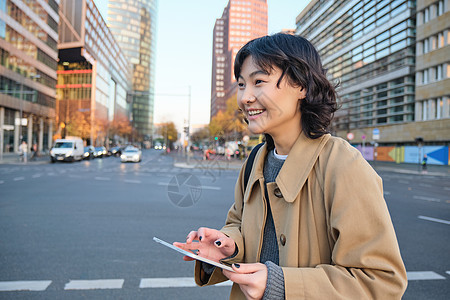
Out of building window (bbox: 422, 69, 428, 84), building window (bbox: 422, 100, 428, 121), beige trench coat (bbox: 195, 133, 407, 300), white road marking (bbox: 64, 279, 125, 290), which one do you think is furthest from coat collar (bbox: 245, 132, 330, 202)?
building window (bbox: 422, 69, 428, 84)

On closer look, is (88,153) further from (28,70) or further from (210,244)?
(210,244)

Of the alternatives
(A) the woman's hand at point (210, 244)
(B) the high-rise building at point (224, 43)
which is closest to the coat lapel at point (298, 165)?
(A) the woman's hand at point (210, 244)

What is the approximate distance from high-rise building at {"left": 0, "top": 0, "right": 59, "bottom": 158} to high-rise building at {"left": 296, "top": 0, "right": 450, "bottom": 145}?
35.0m

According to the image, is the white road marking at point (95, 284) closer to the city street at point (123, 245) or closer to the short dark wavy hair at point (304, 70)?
the city street at point (123, 245)

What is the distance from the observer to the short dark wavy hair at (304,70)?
129cm

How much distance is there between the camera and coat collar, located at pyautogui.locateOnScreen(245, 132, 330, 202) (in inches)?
46.4

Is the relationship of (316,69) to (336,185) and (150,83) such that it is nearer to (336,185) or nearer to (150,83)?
(336,185)

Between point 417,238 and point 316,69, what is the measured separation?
5.55m

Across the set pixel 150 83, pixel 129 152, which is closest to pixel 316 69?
pixel 129 152

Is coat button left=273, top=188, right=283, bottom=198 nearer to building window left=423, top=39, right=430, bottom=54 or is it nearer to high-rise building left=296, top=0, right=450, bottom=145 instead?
high-rise building left=296, top=0, right=450, bottom=145

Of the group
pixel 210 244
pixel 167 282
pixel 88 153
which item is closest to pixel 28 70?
pixel 88 153

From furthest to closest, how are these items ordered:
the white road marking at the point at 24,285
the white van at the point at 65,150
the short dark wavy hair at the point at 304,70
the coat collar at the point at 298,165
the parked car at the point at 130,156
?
the parked car at the point at 130,156
the white van at the point at 65,150
the white road marking at the point at 24,285
the short dark wavy hair at the point at 304,70
the coat collar at the point at 298,165

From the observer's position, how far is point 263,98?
130 centimetres

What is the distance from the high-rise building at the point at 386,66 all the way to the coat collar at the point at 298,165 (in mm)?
28795
